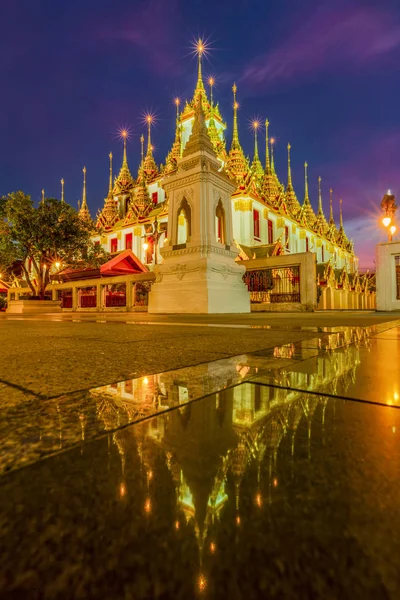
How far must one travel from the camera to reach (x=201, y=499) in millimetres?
341

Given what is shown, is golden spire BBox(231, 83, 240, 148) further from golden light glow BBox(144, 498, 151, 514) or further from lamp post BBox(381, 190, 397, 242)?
golden light glow BBox(144, 498, 151, 514)

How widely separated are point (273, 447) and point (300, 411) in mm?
186

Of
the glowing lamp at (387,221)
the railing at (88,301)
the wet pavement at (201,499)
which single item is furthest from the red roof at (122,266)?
the wet pavement at (201,499)

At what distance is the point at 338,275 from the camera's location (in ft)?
94.8

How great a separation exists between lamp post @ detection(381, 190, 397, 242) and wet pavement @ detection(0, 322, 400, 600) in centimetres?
1119

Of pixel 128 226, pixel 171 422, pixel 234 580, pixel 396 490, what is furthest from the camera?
pixel 128 226

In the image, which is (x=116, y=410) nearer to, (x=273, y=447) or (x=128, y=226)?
(x=273, y=447)

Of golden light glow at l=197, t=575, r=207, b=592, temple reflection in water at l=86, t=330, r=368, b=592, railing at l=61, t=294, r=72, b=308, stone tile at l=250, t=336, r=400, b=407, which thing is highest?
railing at l=61, t=294, r=72, b=308

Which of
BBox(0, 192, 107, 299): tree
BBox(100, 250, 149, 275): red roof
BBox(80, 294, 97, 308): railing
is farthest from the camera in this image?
BBox(100, 250, 149, 275): red roof

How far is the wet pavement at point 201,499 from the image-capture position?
238 millimetres

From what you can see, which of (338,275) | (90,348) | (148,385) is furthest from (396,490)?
(338,275)

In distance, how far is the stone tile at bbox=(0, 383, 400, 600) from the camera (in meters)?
0.23

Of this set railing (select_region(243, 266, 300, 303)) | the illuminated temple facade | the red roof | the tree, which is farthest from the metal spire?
railing (select_region(243, 266, 300, 303))

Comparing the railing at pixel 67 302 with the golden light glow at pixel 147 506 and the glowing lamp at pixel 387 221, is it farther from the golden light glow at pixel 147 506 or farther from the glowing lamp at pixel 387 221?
the golden light glow at pixel 147 506
